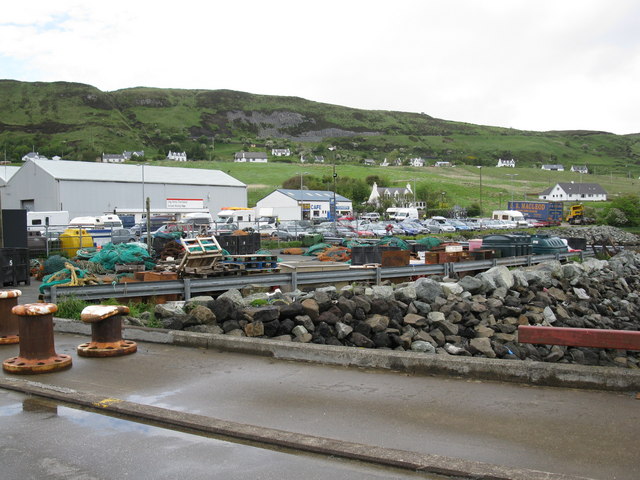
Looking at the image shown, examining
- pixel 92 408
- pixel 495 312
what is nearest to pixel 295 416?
pixel 92 408

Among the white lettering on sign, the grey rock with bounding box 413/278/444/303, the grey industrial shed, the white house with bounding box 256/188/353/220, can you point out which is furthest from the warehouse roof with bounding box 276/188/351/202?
the grey rock with bounding box 413/278/444/303

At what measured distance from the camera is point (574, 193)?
14100 centimetres

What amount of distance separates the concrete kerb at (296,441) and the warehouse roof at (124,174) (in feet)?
200

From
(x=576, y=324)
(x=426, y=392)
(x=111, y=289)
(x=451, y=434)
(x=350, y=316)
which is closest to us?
(x=451, y=434)

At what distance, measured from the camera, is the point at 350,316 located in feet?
39.3

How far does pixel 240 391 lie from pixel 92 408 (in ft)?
5.30

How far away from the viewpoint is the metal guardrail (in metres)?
13.1

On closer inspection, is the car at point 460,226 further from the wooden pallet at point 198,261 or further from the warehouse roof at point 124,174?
the wooden pallet at point 198,261

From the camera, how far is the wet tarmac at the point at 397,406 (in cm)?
525

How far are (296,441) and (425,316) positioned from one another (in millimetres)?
8742

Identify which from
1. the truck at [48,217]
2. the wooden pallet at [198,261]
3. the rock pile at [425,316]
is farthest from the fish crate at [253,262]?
the truck at [48,217]

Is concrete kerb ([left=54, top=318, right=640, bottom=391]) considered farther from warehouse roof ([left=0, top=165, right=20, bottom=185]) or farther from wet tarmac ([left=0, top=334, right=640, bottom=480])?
warehouse roof ([left=0, top=165, right=20, bottom=185])

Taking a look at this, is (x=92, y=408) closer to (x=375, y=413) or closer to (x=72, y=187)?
(x=375, y=413)

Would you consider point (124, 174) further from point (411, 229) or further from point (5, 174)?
point (411, 229)
